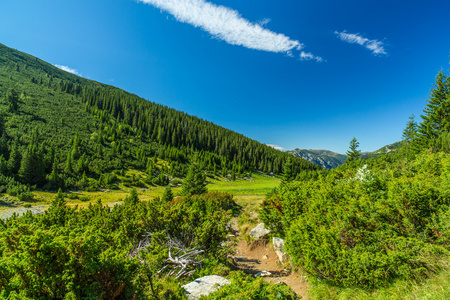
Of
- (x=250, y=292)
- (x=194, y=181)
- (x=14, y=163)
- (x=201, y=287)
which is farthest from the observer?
(x=14, y=163)

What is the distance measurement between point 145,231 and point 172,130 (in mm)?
98629

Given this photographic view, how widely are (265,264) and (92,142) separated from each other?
8023 centimetres

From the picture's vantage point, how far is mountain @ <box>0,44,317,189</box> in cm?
4366

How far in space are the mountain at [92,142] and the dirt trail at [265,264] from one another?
47461 mm

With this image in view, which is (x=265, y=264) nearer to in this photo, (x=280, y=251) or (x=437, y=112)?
(x=280, y=251)

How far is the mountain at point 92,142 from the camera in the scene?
143 feet

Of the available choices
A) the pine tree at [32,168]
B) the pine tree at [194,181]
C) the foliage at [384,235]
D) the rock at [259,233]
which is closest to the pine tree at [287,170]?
the pine tree at [194,181]

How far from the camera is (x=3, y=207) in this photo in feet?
83.5

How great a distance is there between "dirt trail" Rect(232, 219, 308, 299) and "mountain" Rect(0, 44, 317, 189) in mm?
47461

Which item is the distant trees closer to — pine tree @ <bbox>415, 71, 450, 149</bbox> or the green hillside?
pine tree @ <bbox>415, 71, 450, 149</bbox>

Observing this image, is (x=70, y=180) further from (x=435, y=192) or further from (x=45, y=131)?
(x=435, y=192)

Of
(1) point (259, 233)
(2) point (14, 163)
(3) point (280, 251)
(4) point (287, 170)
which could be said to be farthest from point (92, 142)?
(3) point (280, 251)

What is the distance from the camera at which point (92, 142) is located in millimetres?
67688

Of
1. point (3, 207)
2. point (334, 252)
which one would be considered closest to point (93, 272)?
point (334, 252)
